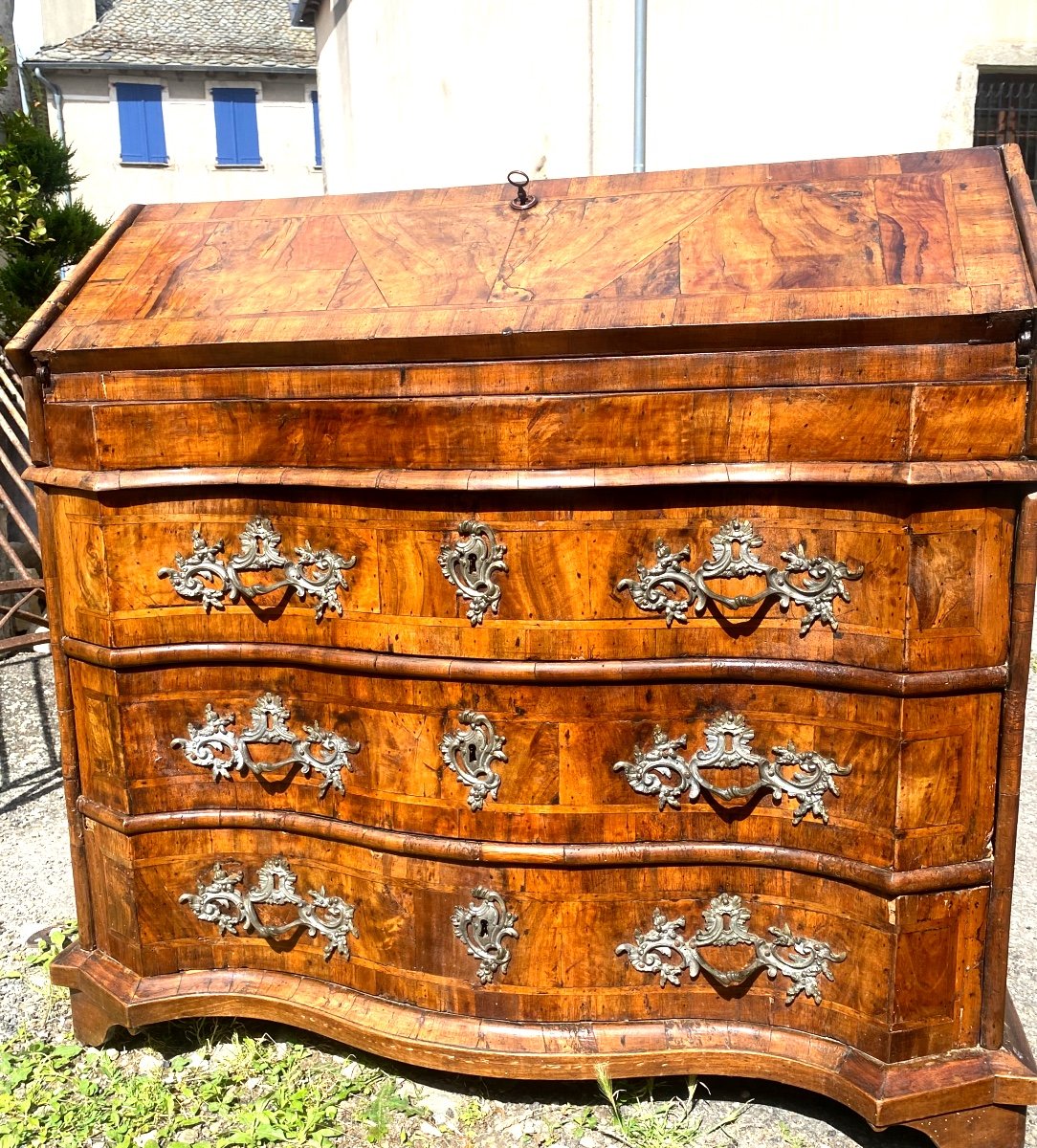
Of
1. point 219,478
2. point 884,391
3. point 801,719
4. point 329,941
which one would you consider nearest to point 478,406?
point 219,478

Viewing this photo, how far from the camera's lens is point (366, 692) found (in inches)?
87.7

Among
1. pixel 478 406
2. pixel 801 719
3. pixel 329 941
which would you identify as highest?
pixel 478 406

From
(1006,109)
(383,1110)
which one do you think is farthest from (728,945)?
(1006,109)

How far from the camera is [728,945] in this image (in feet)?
7.13

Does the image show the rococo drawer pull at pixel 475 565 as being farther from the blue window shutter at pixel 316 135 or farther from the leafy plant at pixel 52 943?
the blue window shutter at pixel 316 135

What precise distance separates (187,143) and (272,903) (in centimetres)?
1881

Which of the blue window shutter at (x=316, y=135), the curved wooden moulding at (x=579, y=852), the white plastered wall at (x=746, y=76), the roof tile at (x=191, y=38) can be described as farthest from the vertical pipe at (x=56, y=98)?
the curved wooden moulding at (x=579, y=852)

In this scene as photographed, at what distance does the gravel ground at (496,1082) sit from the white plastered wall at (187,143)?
53.1 ft

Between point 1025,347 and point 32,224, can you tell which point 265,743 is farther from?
point 32,224

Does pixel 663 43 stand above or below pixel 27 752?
above

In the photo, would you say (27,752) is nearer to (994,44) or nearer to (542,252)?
(542,252)

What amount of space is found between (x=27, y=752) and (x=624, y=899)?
3.61 metres

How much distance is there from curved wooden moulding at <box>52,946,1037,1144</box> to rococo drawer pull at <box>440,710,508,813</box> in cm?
56

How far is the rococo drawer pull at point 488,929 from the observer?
86.6 inches
